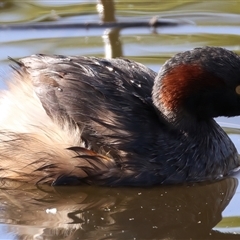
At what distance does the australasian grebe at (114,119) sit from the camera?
579 cm

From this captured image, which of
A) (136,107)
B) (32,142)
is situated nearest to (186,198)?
(136,107)

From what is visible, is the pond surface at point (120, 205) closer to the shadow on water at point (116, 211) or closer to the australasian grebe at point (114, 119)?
the shadow on water at point (116, 211)

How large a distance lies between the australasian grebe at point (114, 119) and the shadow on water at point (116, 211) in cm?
10

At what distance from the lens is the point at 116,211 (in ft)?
18.2

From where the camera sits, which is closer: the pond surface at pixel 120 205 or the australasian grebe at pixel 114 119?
the pond surface at pixel 120 205

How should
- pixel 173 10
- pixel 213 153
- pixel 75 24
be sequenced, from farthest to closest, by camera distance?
pixel 173 10, pixel 75 24, pixel 213 153

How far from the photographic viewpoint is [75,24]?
862cm

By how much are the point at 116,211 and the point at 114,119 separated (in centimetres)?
66

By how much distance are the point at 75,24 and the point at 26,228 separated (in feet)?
12.4

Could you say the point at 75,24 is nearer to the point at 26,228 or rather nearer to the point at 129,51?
the point at 129,51

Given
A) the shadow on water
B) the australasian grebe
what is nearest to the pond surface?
the shadow on water

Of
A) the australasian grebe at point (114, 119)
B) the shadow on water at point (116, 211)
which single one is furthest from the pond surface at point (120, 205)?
the australasian grebe at point (114, 119)

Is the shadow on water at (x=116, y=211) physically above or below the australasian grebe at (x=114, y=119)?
below

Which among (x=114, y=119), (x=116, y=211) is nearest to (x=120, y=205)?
(x=116, y=211)
